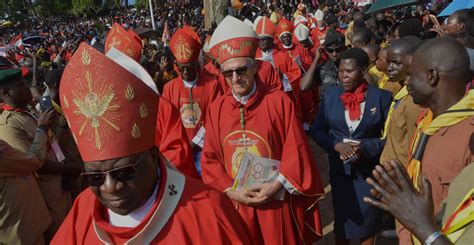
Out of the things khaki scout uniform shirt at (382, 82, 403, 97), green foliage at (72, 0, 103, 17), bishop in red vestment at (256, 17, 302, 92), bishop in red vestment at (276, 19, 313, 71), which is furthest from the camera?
green foliage at (72, 0, 103, 17)

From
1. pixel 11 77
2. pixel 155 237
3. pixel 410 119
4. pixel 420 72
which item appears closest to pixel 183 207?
pixel 155 237

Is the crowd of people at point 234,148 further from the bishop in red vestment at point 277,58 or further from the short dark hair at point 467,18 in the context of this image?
the bishop in red vestment at point 277,58

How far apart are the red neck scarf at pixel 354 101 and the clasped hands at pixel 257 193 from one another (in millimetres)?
1030

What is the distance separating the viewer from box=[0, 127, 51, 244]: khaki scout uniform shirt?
3229mm

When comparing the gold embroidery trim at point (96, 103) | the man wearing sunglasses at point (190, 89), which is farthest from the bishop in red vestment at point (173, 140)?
the gold embroidery trim at point (96, 103)

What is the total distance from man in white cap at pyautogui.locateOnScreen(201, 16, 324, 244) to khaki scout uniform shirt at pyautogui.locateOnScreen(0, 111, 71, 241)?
1.40m

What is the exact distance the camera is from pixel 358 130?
3840 mm

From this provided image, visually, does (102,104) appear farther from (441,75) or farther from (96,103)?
(441,75)

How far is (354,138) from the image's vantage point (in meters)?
3.86

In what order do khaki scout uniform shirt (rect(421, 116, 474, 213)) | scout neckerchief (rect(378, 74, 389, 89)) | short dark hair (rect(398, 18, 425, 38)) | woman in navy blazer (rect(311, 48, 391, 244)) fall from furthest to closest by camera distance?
short dark hair (rect(398, 18, 425, 38))
scout neckerchief (rect(378, 74, 389, 89))
woman in navy blazer (rect(311, 48, 391, 244))
khaki scout uniform shirt (rect(421, 116, 474, 213))

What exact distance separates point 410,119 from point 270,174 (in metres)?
1.10

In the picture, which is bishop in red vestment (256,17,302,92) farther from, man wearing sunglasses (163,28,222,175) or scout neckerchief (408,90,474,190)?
scout neckerchief (408,90,474,190)

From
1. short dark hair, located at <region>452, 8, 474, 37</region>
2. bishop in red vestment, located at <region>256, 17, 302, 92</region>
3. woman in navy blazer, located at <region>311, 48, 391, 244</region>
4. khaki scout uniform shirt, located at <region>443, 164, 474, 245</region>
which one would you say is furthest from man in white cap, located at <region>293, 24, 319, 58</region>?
khaki scout uniform shirt, located at <region>443, 164, 474, 245</region>

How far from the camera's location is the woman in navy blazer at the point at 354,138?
3812mm
